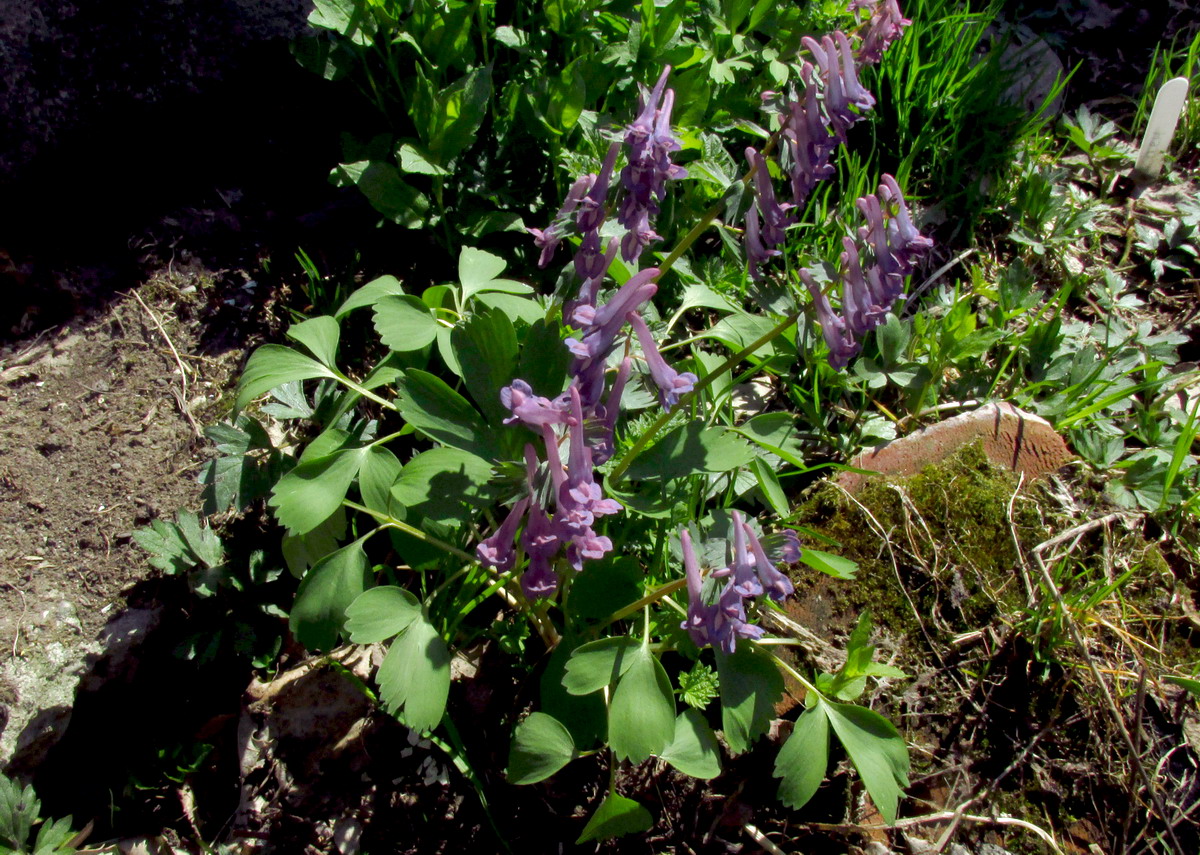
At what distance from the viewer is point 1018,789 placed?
2.01 meters

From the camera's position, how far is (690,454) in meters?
1.67

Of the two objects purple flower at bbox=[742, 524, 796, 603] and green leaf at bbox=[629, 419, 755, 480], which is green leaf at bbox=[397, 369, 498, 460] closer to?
green leaf at bbox=[629, 419, 755, 480]

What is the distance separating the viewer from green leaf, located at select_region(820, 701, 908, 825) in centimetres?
167

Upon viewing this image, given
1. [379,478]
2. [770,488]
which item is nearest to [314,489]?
[379,478]

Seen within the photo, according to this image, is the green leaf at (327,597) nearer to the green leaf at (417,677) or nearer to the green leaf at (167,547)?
the green leaf at (417,677)

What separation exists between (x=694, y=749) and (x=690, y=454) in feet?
2.05

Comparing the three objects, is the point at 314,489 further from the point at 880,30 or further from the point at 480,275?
the point at 880,30

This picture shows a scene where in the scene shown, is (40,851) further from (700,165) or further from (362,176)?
(700,165)

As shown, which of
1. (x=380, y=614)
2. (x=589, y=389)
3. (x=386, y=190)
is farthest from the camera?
(x=386, y=190)

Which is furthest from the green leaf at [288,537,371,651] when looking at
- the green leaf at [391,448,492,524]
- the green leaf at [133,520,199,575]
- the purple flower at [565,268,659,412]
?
the purple flower at [565,268,659,412]

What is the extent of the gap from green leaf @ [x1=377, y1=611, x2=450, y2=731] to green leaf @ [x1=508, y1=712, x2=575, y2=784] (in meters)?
0.18

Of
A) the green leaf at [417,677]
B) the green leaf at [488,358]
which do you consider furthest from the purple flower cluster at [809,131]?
the green leaf at [417,677]

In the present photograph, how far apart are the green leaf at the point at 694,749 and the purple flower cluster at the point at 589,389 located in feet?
1.57

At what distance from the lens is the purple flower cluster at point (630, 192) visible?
1467 mm
